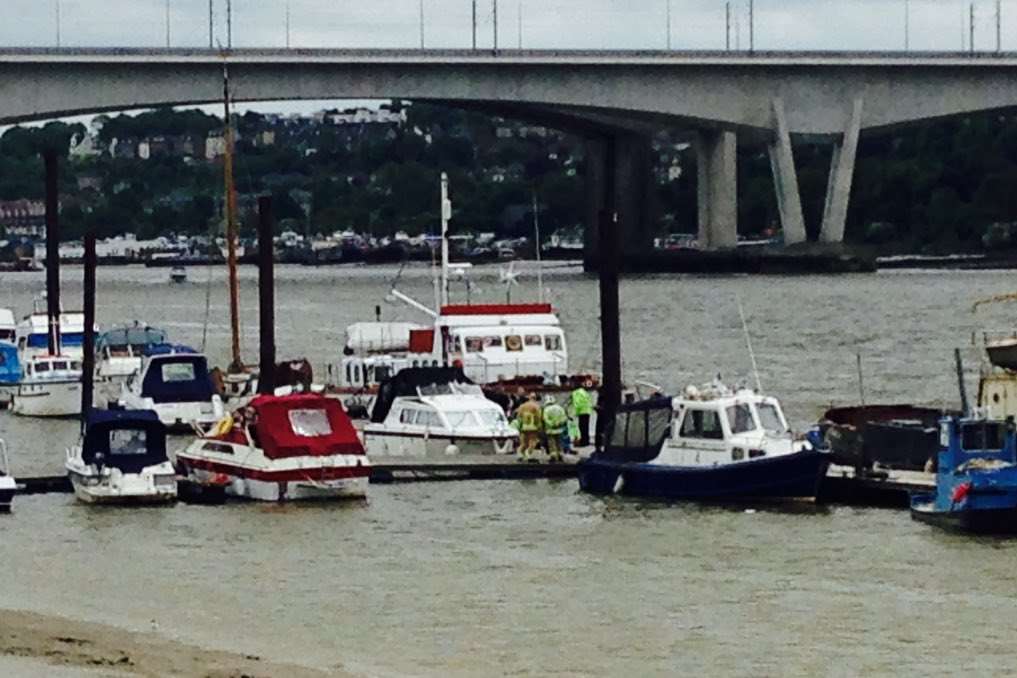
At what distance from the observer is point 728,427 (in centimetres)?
3844

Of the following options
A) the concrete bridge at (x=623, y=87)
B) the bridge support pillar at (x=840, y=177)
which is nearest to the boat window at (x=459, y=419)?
the concrete bridge at (x=623, y=87)

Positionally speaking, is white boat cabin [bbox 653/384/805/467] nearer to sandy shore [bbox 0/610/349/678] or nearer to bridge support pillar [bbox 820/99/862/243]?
sandy shore [bbox 0/610/349/678]

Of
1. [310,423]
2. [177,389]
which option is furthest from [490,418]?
[177,389]

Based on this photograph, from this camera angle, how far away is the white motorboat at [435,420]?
4453cm

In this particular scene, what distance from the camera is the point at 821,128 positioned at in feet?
417

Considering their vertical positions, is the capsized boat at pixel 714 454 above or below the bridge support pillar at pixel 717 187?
below

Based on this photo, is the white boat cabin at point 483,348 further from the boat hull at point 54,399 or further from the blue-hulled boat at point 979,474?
the blue-hulled boat at point 979,474

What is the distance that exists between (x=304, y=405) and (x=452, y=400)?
21.1 ft

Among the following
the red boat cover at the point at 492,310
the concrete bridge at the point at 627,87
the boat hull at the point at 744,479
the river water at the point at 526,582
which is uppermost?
the concrete bridge at the point at 627,87

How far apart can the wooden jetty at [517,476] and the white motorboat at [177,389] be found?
329 inches

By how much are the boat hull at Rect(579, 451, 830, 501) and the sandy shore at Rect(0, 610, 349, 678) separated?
11620 mm

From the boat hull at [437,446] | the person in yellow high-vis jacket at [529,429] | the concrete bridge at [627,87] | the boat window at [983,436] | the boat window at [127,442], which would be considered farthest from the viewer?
the concrete bridge at [627,87]

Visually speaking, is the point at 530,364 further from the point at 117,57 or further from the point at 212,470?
the point at 117,57

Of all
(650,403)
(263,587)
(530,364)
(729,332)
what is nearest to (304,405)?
(650,403)
